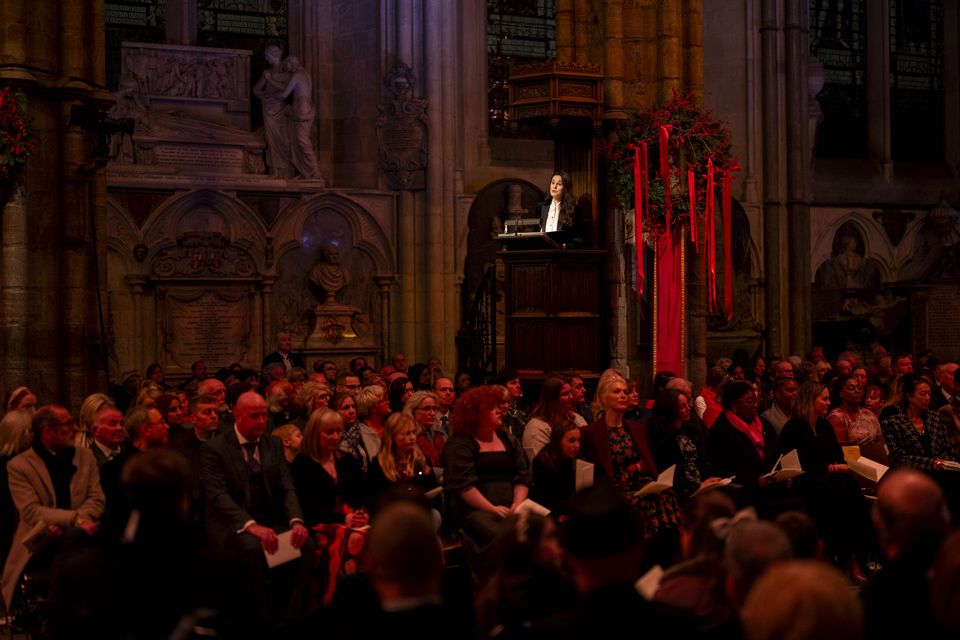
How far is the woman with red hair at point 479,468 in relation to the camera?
7.38 m

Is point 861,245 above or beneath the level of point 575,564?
above

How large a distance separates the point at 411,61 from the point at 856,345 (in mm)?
7928

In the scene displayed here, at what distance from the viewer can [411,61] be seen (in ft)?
57.2

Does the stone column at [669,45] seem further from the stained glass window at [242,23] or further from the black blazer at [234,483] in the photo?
the black blazer at [234,483]

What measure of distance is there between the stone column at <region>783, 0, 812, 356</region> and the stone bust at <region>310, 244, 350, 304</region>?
6.80m

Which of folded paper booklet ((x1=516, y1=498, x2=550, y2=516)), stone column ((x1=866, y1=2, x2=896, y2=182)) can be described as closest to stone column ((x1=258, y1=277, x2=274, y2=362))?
folded paper booklet ((x1=516, y1=498, x2=550, y2=516))

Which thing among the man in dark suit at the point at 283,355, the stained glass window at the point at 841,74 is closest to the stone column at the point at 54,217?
the man in dark suit at the point at 283,355

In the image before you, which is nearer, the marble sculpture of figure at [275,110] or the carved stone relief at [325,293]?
the carved stone relief at [325,293]

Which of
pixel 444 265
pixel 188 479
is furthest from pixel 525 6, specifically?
pixel 188 479

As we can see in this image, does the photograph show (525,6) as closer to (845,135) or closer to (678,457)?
(845,135)

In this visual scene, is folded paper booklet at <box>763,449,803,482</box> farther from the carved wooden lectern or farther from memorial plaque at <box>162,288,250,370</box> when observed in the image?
memorial plaque at <box>162,288,250,370</box>

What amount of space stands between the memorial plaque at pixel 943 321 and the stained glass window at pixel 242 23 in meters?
10.2

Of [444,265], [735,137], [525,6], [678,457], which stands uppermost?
[525,6]

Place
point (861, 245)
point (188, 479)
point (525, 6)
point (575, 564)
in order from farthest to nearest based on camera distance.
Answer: point (861, 245), point (525, 6), point (188, 479), point (575, 564)
